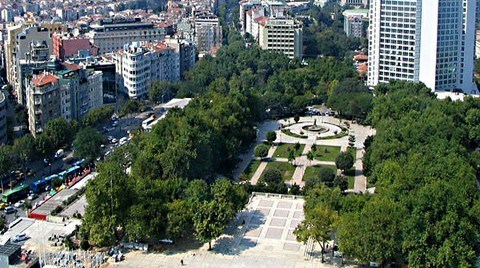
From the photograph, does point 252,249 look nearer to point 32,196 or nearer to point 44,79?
point 32,196

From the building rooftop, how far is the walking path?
1586cm

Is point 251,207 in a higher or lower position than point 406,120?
lower

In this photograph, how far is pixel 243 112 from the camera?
171 feet

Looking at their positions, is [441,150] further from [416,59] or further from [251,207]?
[416,59]

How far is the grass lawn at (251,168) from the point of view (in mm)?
46000

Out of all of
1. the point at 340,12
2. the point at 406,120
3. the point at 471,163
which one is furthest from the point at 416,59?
the point at 340,12

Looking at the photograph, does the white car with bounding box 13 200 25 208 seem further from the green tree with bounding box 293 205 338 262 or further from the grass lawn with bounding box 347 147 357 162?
the grass lawn with bounding box 347 147 357 162

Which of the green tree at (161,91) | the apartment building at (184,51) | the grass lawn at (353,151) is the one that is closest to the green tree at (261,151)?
the grass lawn at (353,151)

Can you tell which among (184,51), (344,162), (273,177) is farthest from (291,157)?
(184,51)

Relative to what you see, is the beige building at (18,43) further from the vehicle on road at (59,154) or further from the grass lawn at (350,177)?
the grass lawn at (350,177)

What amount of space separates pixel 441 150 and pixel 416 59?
26915 millimetres

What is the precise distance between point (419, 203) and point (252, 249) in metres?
8.24

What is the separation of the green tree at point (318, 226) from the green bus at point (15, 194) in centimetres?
1851

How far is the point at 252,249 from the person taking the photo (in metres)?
33.0
